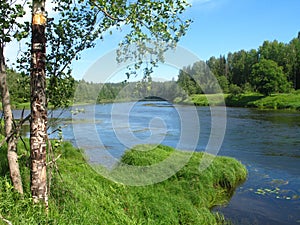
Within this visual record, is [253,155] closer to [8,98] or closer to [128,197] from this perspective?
[128,197]

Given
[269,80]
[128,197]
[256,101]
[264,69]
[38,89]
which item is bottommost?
[128,197]

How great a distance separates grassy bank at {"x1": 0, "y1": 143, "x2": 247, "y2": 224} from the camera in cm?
511

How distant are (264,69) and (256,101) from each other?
11365mm

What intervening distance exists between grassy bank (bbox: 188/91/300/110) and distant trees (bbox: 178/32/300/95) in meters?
3.04

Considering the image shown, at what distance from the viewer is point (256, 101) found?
5969cm

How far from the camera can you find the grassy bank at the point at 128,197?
5.11m

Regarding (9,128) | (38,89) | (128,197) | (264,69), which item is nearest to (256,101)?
(264,69)

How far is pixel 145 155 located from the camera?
38.2 ft

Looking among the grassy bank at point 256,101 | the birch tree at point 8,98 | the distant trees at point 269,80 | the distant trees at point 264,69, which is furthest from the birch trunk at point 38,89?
the distant trees at point 269,80

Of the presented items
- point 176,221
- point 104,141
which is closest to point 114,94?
point 176,221

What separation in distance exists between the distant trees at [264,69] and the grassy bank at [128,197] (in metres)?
37.5

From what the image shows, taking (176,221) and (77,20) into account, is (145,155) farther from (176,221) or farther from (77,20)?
(77,20)

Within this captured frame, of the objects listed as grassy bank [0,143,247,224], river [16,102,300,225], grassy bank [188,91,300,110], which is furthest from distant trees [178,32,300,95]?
grassy bank [0,143,247,224]

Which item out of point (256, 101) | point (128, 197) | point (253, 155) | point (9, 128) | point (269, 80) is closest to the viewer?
point (9, 128)
